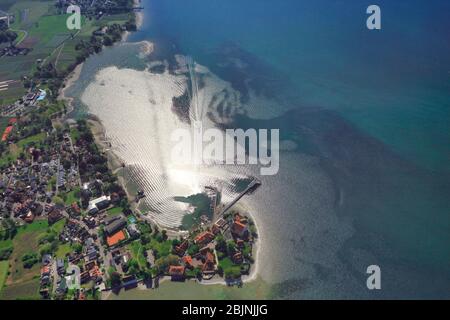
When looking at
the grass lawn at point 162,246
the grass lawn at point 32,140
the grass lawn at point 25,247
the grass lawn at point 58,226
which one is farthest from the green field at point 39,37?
the grass lawn at point 162,246

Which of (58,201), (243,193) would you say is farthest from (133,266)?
(243,193)

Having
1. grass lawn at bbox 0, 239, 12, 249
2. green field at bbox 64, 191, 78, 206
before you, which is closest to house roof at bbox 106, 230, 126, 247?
green field at bbox 64, 191, 78, 206

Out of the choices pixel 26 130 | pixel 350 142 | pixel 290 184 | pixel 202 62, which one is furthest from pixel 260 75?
pixel 26 130

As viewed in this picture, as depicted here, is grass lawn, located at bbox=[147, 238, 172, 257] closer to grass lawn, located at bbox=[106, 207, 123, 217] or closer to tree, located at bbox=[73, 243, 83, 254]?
grass lawn, located at bbox=[106, 207, 123, 217]

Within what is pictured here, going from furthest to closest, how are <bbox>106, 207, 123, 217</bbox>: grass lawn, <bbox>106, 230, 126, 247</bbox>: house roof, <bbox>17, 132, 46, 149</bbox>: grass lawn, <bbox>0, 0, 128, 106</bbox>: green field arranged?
<bbox>0, 0, 128, 106</bbox>: green field < <bbox>17, 132, 46, 149</bbox>: grass lawn < <bbox>106, 207, 123, 217</bbox>: grass lawn < <bbox>106, 230, 126, 247</bbox>: house roof

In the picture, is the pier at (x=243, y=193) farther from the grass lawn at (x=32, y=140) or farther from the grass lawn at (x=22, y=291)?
the grass lawn at (x=32, y=140)

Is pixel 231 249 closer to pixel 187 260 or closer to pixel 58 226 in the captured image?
pixel 187 260
